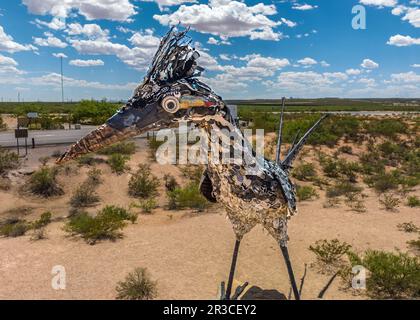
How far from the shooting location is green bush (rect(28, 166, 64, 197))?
42.0 feet

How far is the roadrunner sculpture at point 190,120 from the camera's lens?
269cm

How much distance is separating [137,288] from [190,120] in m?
3.75

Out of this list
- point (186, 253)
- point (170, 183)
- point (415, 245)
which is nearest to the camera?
point (186, 253)

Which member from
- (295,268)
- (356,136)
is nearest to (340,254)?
(295,268)

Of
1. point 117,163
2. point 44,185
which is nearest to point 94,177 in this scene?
point 117,163

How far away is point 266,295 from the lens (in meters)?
5.51

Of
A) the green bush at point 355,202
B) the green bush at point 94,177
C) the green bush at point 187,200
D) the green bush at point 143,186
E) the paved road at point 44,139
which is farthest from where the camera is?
the paved road at point 44,139

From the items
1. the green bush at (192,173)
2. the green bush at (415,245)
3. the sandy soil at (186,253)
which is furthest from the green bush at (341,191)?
the green bush at (192,173)

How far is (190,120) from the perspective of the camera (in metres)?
2.91

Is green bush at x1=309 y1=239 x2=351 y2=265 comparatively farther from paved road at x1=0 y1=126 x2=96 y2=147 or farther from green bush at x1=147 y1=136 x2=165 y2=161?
paved road at x1=0 y1=126 x2=96 y2=147

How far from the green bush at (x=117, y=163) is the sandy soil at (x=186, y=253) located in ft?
14.0

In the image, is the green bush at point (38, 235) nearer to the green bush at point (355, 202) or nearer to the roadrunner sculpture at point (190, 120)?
the roadrunner sculpture at point (190, 120)

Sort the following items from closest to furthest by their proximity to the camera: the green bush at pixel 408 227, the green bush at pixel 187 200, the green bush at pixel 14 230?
1. the green bush at pixel 408 227
2. the green bush at pixel 14 230
3. the green bush at pixel 187 200

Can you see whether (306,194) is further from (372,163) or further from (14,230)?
(372,163)
